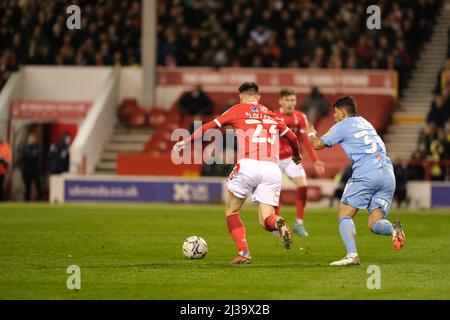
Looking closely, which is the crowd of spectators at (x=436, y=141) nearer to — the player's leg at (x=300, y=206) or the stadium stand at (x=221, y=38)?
the stadium stand at (x=221, y=38)

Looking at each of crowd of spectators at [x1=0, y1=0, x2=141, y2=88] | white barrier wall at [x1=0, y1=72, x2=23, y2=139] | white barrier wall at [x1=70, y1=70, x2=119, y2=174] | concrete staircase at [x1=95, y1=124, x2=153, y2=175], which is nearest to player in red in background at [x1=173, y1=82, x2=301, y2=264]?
white barrier wall at [x1=70, y1=70, x2=119, y2=174]

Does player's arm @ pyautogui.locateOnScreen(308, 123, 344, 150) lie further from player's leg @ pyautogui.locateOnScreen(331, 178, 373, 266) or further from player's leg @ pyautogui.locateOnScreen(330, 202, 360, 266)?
player's leg @ pyautogui.locateOnScreen(330, 202, 360, 266)

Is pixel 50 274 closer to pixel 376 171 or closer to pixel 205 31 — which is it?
pixel 376 171

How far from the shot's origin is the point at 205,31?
34188 millimetres

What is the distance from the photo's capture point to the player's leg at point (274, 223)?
476 inches

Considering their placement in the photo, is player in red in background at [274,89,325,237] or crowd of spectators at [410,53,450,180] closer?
player in red in background at [274,89,325,237]

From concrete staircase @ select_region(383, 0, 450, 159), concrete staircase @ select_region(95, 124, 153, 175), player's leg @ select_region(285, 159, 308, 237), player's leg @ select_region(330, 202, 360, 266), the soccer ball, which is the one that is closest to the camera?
player's leg @ select_region(330, 202, 360, 266)

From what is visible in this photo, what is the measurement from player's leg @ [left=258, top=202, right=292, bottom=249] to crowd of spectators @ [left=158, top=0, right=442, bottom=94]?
67.0 feet

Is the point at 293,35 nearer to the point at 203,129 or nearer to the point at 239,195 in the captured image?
the point at 239,195

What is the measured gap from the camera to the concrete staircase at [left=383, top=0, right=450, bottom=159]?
31.6 meters

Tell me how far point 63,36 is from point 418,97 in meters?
12.0

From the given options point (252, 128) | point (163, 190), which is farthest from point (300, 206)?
point (163, 190)

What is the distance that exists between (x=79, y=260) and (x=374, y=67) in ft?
69.7

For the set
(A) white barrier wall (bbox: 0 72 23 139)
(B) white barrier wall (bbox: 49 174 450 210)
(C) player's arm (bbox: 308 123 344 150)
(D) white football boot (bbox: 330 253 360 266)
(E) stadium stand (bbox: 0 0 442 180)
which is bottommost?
(D) white football boot (bbox: 330 253 360 266)
